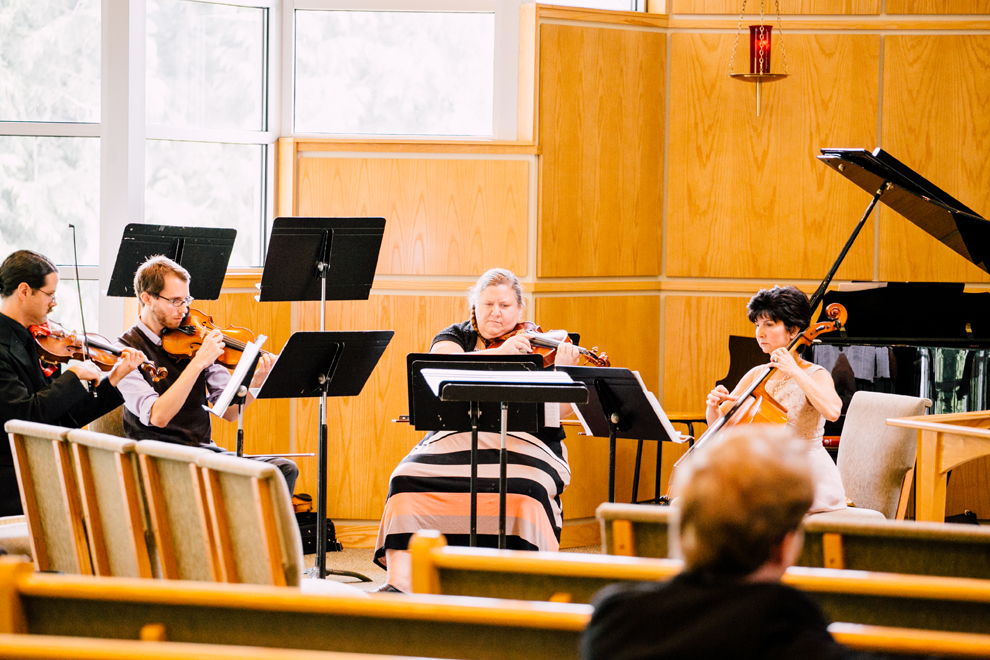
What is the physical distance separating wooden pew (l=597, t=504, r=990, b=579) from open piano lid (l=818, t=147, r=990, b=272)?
272 cm

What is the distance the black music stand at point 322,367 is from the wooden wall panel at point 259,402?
120cm

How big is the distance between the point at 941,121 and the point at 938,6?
0.59 metres

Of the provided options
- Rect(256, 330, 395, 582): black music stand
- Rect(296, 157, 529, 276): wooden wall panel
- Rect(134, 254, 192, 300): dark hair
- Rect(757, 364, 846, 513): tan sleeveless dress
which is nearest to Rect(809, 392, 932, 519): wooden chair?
Rect(757, 364, 846, 513): tan sleeveless dress

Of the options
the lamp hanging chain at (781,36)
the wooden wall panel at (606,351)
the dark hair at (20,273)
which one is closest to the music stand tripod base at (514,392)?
the dark hair at (20,273)

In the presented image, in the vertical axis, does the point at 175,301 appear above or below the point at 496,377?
above

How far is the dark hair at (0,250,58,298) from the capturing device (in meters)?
3.57

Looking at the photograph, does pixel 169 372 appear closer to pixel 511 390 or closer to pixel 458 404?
pixel 458 404

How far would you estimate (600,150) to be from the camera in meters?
5.34

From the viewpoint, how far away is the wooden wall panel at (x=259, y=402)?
5.07 metres

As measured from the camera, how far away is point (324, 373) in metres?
3.79

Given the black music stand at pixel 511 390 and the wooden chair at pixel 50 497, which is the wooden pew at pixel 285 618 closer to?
the wooden chair at pixel 50 497

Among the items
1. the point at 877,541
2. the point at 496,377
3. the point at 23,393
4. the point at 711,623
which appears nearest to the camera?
the point at 711,623

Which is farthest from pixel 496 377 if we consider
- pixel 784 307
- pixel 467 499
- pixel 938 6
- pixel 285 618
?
pixel 938 6

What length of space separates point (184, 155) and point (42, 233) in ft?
2.47
